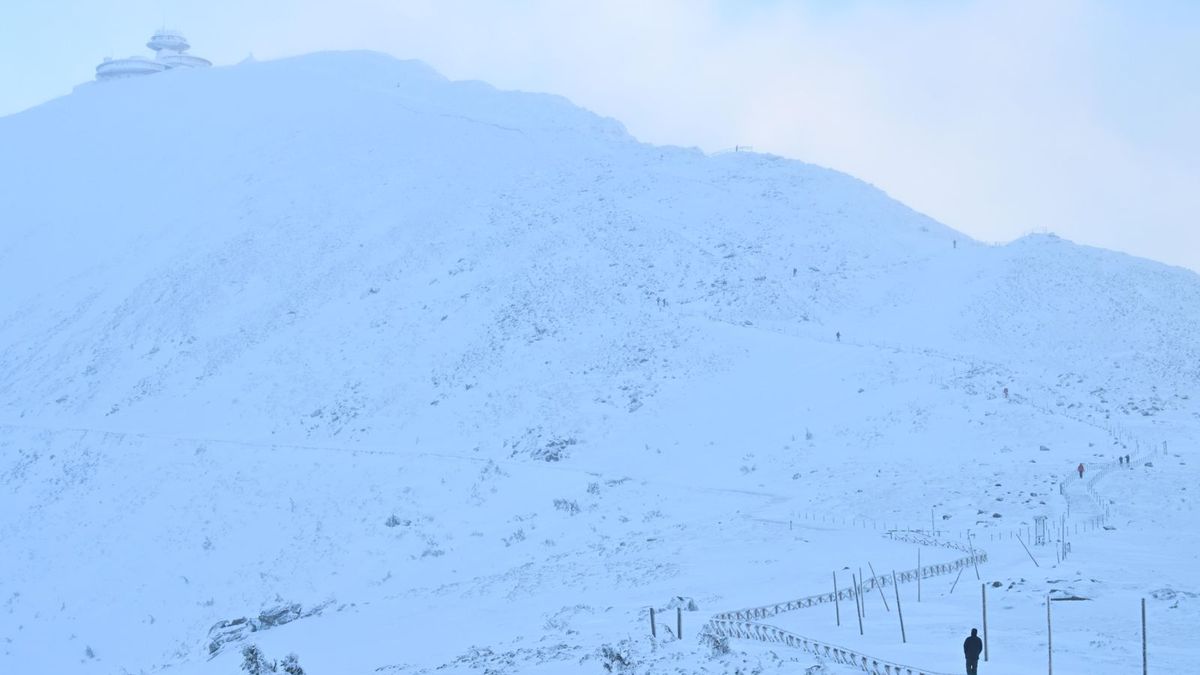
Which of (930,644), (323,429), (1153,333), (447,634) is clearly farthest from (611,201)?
(930,644)

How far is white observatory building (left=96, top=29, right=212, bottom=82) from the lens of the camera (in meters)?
108

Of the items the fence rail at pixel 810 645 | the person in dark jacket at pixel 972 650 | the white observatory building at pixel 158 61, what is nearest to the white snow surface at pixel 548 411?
the fence rail at pixel 810 645

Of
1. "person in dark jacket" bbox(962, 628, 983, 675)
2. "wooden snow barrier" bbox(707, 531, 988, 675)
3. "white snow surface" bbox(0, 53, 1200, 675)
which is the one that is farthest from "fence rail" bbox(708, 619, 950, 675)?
"person in dark jacket" bbox(962, 628, 983, 675)

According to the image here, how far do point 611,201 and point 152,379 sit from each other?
1084 inches

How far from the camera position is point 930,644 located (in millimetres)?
16438

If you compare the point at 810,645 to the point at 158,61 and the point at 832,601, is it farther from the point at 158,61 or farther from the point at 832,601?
the point at 158,61

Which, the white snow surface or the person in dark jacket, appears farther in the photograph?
the white snow surface

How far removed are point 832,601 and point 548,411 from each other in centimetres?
2282

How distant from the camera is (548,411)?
4253 cm

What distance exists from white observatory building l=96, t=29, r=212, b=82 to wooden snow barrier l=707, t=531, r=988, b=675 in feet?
336

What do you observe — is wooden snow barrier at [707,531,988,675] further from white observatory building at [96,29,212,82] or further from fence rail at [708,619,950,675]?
white observatory building at [96,29,212,82]

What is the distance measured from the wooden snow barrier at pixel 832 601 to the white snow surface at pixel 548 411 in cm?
32

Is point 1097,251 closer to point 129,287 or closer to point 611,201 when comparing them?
point 611,201

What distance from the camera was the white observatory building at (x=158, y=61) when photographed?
353 feet
